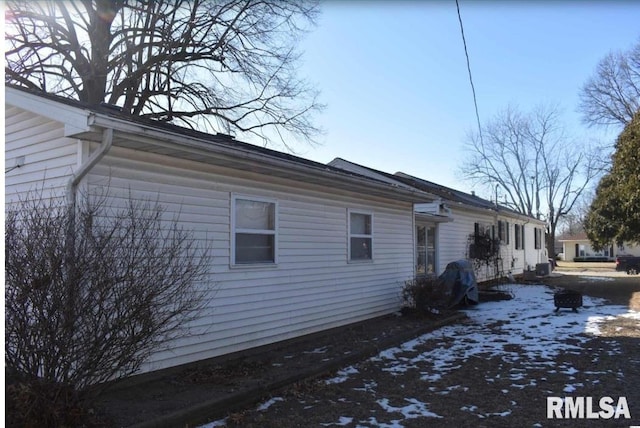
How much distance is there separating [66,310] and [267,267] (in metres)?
3.81

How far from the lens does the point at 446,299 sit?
11328 millimetres

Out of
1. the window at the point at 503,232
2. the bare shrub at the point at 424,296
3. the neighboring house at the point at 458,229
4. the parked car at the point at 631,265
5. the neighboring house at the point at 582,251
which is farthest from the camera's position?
the neighboring house at the point at 582,251

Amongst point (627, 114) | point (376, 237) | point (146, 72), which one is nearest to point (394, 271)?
point (376, 237)

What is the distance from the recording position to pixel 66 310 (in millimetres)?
3936

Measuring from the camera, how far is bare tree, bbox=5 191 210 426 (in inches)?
154

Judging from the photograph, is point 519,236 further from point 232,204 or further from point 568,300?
point 232,204

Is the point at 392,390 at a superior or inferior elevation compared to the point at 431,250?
inferior

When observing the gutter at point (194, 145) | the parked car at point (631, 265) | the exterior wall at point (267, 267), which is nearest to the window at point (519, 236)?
the parked car at point (631, 265)

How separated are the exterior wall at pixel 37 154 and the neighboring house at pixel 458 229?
930 centimetres

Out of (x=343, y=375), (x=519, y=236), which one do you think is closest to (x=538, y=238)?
(x=519, y=236)

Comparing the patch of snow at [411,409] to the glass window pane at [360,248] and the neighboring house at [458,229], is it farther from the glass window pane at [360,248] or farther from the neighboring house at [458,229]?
the neighboring house at [458,229]

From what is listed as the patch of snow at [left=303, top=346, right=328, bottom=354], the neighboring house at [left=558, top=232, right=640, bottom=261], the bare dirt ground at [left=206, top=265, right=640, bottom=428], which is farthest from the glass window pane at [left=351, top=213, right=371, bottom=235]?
the neighboring house at [left=558, top=232, right=640, bottom=261]

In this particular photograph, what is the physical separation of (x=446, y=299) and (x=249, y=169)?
20.7 feet

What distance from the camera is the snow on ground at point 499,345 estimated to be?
5715mm
